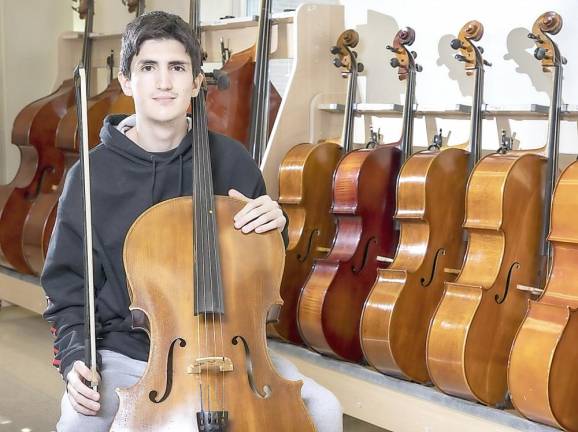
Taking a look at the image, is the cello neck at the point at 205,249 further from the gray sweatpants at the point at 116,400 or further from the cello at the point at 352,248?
the cello at the point at 352,248

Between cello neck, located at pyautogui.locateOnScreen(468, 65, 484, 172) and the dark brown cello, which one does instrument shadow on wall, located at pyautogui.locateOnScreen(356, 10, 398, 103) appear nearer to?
the dark brown cello

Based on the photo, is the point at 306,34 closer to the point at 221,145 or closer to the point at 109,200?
the point at 221,145

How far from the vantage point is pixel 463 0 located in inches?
121

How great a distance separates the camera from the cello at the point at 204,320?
5.46 feet

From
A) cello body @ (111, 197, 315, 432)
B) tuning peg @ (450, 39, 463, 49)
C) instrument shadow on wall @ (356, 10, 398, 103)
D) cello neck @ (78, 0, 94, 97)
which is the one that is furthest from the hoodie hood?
cello neck @ (78, 0, 94, 97)

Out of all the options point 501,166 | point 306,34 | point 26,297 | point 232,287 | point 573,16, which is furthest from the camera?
point 26,297

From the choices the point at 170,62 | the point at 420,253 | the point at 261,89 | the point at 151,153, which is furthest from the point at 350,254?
the point at 170,62

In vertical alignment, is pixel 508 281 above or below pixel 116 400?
above

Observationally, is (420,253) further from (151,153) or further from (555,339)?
(151,153)

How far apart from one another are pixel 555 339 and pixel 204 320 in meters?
0.94

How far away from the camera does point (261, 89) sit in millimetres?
3342

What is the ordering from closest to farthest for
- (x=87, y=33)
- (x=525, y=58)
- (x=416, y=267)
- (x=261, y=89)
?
1. (x=416, y=267)
2. (x=525, y=58)
3. (x=261, y=89)
4. (x=87, y=33)

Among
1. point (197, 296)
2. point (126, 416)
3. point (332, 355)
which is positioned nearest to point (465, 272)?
point (332, 355)

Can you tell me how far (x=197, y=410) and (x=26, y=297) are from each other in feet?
9.19
